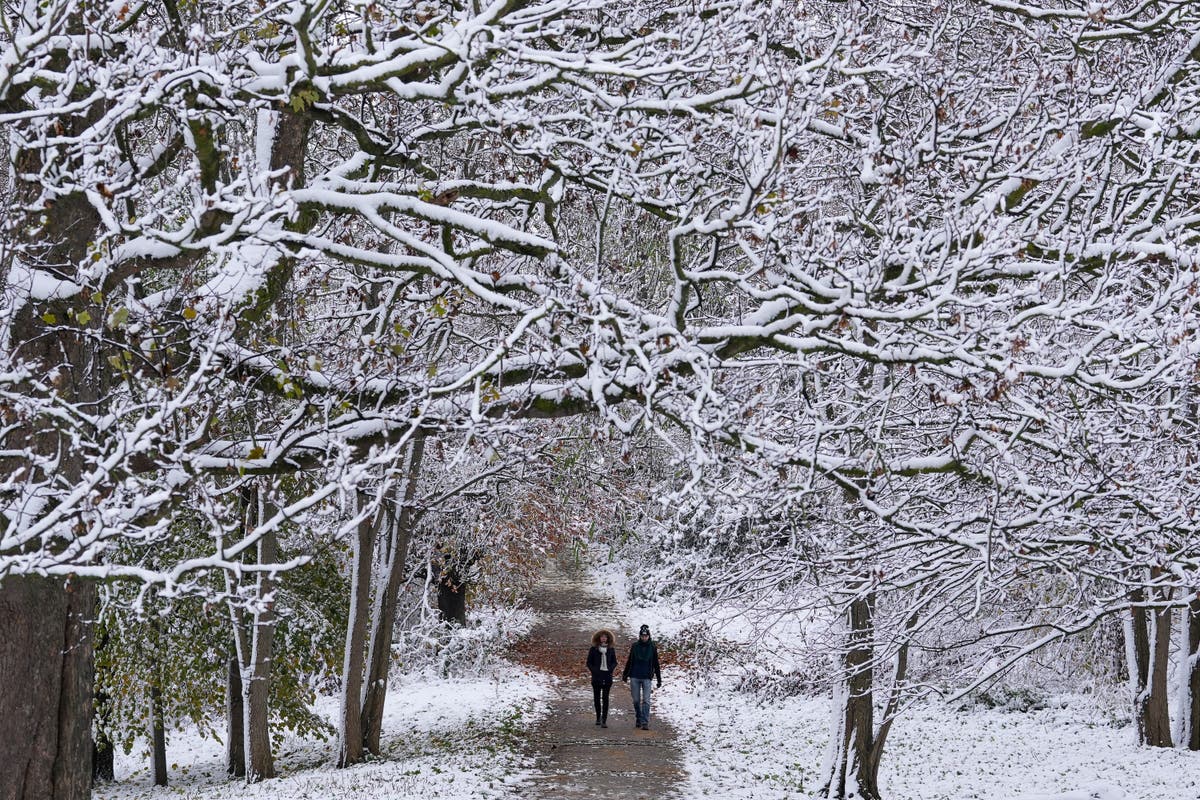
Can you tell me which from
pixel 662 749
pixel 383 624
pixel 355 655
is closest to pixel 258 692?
pixel 355 655

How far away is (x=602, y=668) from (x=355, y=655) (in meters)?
4.32

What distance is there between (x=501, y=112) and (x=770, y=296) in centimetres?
164

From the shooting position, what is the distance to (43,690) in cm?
518

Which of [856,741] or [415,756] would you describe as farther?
[415,756]

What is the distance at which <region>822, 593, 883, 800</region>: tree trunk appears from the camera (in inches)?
Answer: 439

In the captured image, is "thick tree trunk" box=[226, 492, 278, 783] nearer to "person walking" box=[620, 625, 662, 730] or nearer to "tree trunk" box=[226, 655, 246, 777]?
"tree trunk" box=[226, 655, 246, 777]

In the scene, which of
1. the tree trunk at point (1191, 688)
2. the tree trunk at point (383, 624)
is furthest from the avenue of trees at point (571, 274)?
the tree trunk at point (1191, 688)

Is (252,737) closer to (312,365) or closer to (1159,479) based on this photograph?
(312,365)

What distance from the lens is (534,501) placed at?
16594 millimetres

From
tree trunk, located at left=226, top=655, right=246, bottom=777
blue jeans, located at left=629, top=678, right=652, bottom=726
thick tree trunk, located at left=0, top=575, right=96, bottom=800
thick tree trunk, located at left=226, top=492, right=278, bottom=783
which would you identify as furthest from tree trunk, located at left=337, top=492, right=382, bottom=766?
thick tree trunk, located at left=0, top=575, right=96, bottom=800

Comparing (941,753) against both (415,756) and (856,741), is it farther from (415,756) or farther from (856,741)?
(415,756)

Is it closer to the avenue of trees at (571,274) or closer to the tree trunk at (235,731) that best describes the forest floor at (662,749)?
the tree trunk at (235,731)

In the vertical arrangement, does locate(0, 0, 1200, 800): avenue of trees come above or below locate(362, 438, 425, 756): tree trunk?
above

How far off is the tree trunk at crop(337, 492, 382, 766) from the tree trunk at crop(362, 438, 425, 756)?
0.29 meters
